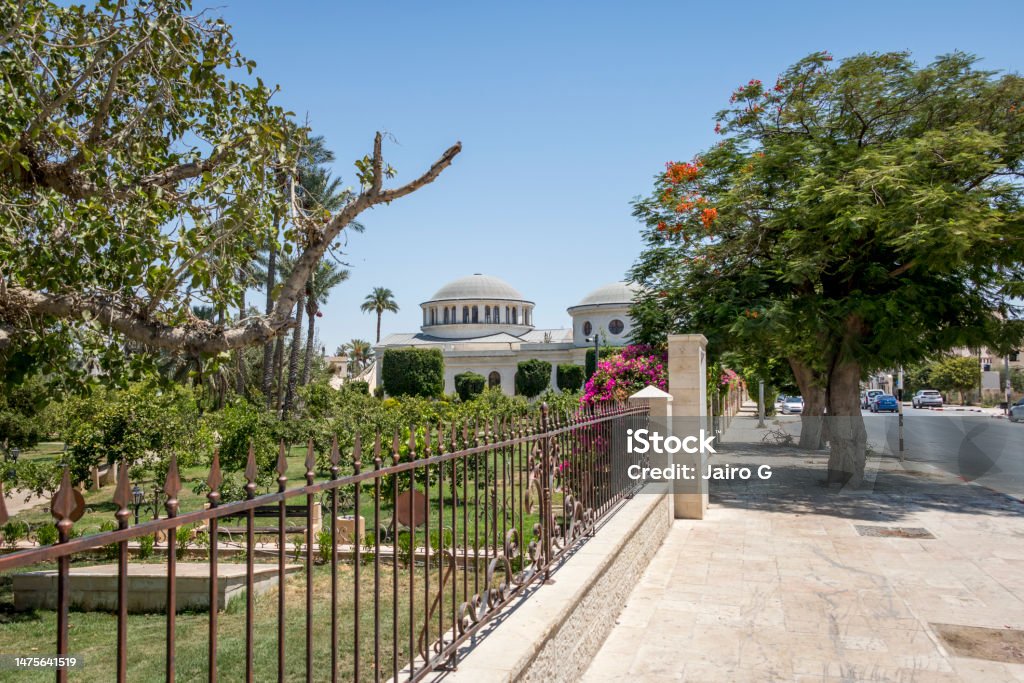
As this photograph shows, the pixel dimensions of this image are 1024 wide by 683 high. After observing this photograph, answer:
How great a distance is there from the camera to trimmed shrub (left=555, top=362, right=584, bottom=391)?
63.1m

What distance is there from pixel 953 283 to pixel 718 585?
7.28 m

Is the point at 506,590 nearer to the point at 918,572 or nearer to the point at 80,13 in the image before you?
the point at 918,572

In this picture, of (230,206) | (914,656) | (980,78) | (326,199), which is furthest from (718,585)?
(326,199)

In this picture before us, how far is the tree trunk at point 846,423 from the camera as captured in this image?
488 inches

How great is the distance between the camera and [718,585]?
684 centimetres

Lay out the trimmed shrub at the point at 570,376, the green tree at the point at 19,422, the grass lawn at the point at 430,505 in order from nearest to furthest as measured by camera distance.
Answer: the grass lawn at the point at 430,505 < the green tree at the point at 19,422 < the trimmed shrub at the point at 570,376

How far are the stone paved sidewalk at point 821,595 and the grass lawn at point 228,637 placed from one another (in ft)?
5.28

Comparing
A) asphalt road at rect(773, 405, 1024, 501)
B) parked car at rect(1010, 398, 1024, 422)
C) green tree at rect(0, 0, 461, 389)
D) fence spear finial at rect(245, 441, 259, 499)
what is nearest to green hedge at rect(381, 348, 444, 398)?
asphalt road at rect(773, 405, 1024, 501)

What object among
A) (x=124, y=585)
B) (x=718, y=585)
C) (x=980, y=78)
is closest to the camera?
(x=124, y=585)

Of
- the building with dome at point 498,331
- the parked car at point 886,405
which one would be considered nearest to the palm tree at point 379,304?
the building with dome at point 498,331

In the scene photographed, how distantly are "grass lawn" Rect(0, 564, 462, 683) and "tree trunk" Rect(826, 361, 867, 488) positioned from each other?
8055 millimetres

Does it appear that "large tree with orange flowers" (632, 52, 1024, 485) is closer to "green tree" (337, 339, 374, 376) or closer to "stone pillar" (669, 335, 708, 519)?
"stone pillar" (669, 335, 708, 519)

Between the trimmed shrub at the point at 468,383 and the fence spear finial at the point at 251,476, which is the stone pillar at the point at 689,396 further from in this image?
the trimmed shrub at the point at 468,383

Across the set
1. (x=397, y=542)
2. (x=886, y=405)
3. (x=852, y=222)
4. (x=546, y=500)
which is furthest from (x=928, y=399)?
(x=397, y=542)
